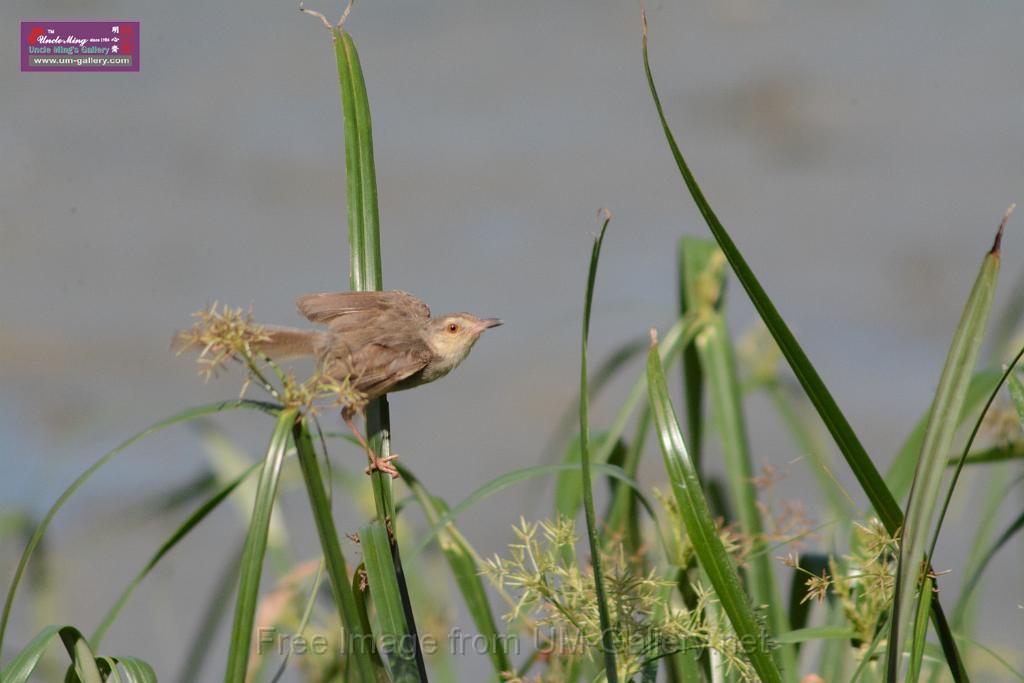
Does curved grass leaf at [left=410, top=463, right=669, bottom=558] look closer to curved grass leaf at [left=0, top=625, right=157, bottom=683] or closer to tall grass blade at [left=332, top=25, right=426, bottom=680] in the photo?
tall grass blade at [left=332, top=25, right=426, bottom=680]

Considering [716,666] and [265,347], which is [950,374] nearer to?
[716,666]

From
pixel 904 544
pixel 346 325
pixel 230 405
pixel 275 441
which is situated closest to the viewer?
pixel 904 544

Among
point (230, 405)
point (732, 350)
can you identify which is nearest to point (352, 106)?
point (230, 405)

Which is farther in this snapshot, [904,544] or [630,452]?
[630,452]

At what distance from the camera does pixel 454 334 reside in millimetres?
1985

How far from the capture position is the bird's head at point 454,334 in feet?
6.04

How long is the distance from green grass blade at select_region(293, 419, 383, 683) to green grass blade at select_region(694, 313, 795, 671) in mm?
1054

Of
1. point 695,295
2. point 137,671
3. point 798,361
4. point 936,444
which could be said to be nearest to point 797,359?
point 798,361

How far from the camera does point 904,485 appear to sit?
1923 mm

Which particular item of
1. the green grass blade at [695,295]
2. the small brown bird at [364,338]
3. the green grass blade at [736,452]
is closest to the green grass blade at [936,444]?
the small brown bird at [364,338]

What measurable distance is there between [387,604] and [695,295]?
137 centimetres

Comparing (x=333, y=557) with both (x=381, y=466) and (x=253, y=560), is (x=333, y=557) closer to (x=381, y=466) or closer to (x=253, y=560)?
(x=253, y=560)

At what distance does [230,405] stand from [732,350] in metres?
1.32

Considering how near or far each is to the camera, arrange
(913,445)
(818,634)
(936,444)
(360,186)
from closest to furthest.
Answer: (936,444) < (360,186) < (818,634) < (913,445)
